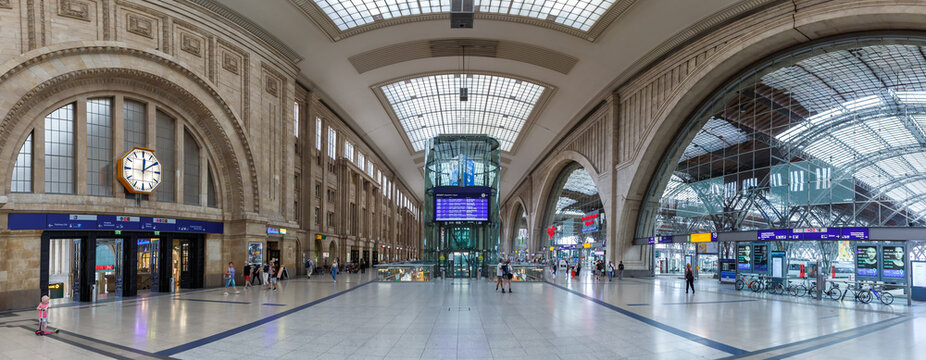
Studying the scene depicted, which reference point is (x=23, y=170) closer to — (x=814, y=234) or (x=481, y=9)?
(x=481, y=9)

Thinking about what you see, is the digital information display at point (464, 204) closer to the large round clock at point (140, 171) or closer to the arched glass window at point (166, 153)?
the arched glass window at point (166, 153)

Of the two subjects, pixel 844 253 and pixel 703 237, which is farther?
pixel 844 253

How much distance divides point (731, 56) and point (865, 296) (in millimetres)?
11254

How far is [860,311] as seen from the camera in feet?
49.9

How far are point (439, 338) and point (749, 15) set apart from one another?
20.3 metres

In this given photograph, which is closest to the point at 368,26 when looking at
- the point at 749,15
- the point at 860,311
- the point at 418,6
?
the point at 418,6

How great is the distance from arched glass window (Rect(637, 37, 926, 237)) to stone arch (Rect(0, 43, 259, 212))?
23532 mm

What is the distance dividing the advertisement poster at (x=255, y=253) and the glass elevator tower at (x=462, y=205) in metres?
9.90

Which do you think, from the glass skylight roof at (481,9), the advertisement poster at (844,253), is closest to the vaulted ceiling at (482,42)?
the glass skylight roof at (481,9)

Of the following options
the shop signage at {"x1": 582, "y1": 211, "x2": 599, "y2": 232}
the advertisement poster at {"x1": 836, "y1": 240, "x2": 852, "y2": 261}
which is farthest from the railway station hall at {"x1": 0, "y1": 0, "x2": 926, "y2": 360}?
the shop signage at {"x1": 582, "y1": 211, "x2": 599, "y2": 232}

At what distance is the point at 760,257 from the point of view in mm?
23328

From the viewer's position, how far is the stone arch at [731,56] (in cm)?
1816

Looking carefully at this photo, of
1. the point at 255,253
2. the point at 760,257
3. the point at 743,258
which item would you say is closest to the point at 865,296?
the point at 760,257

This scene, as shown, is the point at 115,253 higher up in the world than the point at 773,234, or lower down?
lower down
